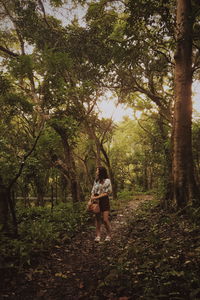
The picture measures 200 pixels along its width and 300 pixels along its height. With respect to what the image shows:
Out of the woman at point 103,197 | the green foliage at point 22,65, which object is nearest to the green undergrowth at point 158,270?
the woman at point 103,197

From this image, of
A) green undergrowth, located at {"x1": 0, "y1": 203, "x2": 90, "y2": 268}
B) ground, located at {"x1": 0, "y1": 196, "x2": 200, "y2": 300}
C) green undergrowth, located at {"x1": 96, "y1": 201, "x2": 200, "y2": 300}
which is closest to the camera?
green undergrowth, located at {"x1": 96, "y1": 201, "x2": 200, "y2": 300}

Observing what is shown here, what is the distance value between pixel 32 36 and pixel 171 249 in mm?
11391

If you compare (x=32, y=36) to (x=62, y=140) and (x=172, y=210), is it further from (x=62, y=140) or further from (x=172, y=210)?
(x=172, y=210)

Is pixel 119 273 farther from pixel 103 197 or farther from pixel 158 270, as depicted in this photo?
pixel 103 197

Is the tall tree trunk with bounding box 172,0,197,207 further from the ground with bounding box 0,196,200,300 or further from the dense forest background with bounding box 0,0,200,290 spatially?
the ground with bounding box 0,196,200,300

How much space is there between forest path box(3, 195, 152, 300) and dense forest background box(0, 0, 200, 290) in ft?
2.07

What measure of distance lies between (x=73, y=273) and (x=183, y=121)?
19.7 ft

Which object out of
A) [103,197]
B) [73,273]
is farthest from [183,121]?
[73,273]

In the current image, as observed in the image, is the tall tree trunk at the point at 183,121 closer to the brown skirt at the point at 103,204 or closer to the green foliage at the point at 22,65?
the brown skirt at the point at 103,204

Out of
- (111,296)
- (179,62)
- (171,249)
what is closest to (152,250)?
(171,249)

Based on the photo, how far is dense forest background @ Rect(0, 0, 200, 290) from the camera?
624 centimetres

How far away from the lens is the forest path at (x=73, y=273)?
3.63 m

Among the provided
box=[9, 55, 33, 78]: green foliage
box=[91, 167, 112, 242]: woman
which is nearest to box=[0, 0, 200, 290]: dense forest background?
box=[9, 55, 33, 78]: green foliage

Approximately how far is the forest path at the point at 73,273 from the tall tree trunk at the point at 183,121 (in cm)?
275
